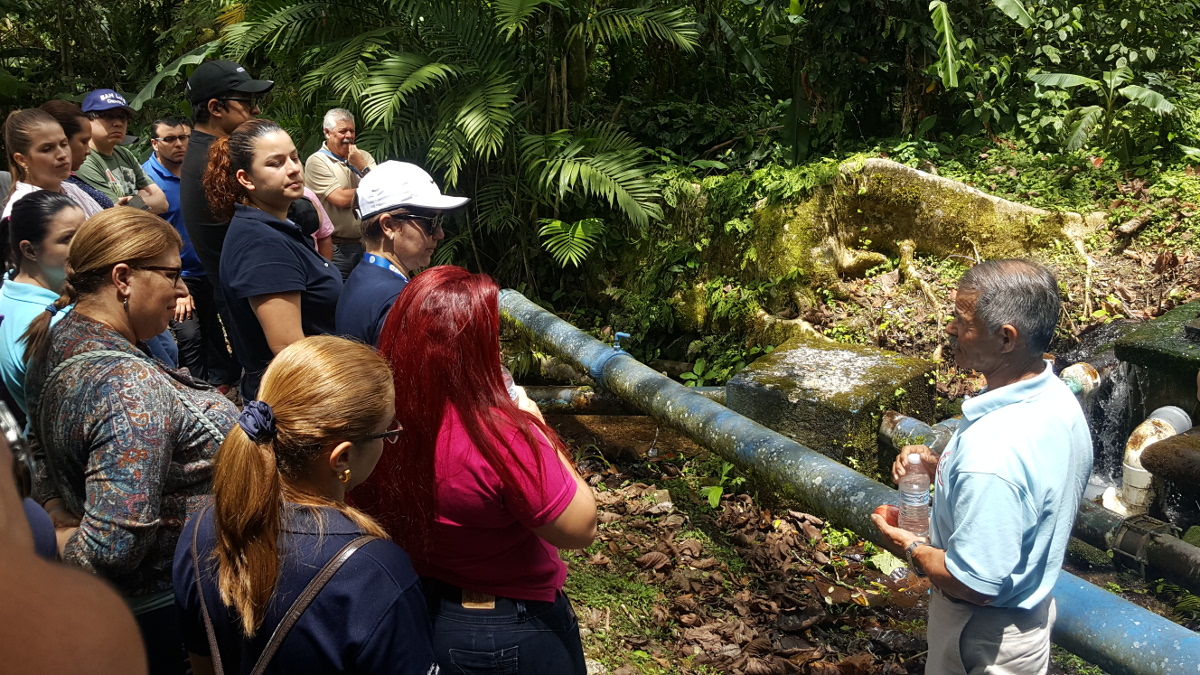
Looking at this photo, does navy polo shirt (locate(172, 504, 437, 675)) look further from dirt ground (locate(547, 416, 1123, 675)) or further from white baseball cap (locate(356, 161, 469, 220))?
dirt ground (locate(547, 416, 1123, 675))

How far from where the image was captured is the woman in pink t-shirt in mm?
2174

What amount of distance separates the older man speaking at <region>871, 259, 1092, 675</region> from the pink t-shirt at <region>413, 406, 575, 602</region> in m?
1.01

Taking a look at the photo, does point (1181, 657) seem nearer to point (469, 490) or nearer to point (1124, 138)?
point (469, 490)

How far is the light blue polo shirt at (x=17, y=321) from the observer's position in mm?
2844

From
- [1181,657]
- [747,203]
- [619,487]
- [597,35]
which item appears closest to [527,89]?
[597,35]

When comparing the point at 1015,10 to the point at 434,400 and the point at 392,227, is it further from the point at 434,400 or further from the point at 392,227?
the point at 434,400

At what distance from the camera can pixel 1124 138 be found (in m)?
7.65

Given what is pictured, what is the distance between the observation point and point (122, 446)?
7.39ft

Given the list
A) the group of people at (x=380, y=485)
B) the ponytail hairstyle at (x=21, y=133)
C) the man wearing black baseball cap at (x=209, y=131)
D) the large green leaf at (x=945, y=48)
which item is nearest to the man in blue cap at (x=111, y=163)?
the ponytail hairstyle at (x=21, y=133)

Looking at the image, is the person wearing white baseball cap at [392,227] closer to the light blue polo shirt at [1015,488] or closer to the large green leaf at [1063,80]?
the light blue polo shirt at [1015,488]

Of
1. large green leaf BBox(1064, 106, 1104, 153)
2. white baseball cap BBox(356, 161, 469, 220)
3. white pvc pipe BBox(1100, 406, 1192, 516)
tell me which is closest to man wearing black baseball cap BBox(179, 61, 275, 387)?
white baseball cap BBox(356, 161, 469, 220)

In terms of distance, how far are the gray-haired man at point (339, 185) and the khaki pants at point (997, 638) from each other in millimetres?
4197

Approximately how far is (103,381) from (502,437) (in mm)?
1038

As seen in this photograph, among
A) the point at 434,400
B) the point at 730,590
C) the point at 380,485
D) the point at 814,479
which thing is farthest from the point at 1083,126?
the point at 380,485
